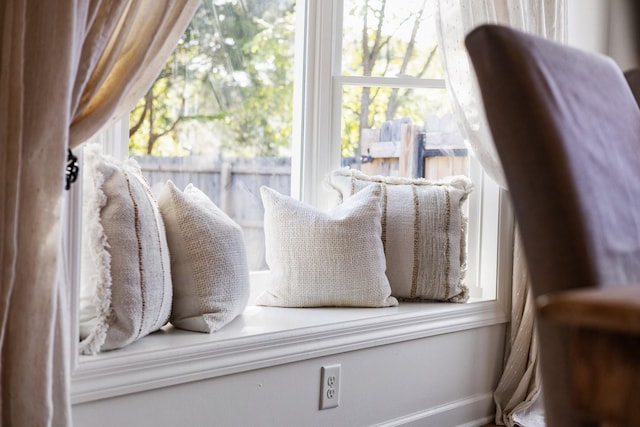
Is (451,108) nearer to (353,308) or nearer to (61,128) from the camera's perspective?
(353,308)

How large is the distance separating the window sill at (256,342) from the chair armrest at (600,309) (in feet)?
4.08

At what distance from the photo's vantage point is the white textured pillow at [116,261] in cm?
166

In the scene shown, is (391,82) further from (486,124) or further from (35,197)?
(35,197)

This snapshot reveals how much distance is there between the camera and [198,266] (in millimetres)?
1923

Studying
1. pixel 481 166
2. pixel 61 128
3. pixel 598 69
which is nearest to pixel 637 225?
pixel 598 69

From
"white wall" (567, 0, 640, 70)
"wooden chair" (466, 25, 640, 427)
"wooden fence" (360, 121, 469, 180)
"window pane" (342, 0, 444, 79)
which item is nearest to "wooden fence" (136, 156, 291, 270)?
"wooden fence" (360, 121, 469, 180)

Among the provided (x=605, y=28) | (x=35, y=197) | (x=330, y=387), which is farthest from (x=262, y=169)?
(x=605, y=28)

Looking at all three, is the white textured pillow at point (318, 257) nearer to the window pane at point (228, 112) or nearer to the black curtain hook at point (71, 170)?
the window pane at point (228, 112)

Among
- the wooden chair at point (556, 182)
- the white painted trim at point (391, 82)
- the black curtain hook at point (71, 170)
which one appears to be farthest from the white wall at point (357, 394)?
the wooden chair at point (556, 182)

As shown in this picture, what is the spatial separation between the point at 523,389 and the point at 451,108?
1040mm

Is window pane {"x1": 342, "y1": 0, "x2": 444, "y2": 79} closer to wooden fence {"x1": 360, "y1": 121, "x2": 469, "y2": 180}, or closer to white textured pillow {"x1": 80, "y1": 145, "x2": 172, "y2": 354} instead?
wooden fence {"x1": 360, "y1": 121, "x2": 469, "y2": 180}

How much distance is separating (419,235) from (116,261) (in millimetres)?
1147

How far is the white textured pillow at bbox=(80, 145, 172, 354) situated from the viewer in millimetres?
1660

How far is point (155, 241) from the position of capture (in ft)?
5.93
